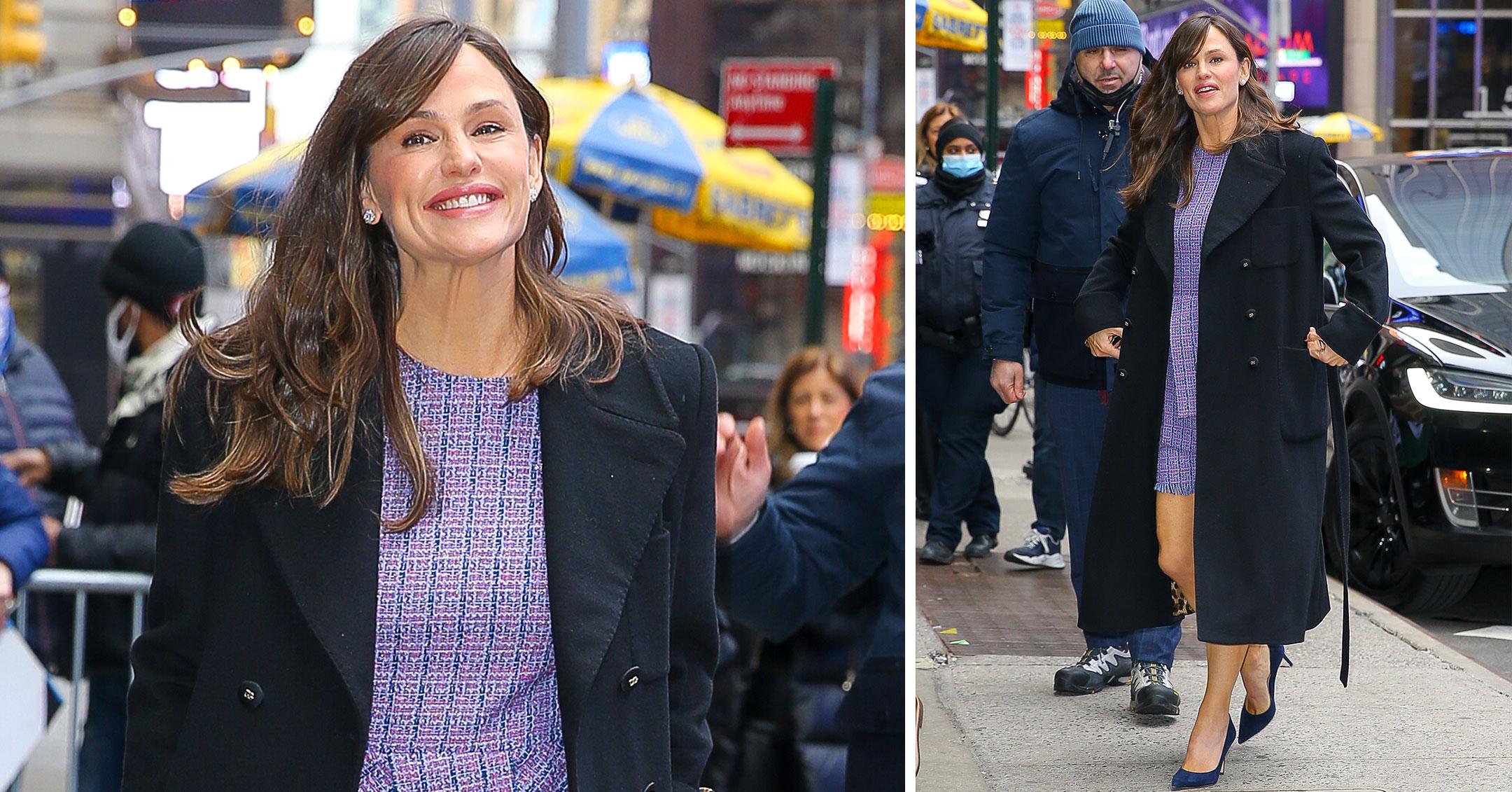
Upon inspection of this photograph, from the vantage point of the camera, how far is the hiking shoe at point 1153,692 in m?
3.21

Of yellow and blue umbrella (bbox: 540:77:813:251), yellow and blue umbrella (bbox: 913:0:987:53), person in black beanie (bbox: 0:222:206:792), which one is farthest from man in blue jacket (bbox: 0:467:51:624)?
yellow and blue umbrella (bbox: 540:77:813:251)

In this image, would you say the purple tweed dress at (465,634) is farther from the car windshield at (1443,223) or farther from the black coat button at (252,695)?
the car windshield at (1443,223)

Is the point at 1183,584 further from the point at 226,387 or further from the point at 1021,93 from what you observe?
the point at 226,387

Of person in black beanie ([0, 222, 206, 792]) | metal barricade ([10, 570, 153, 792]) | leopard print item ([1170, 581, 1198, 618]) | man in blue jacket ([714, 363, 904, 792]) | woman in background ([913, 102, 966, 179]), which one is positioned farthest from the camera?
person in black beanie ([0, 222, 206, 792])

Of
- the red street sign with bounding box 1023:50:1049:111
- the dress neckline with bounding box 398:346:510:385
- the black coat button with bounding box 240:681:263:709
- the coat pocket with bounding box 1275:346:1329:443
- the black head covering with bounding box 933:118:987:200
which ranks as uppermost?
the red street sign with bounding box 1023:50:1049:111

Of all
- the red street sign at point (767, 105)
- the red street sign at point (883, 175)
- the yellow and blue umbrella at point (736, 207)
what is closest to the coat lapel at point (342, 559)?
the yellow and blue umbrella at point (736, 207)

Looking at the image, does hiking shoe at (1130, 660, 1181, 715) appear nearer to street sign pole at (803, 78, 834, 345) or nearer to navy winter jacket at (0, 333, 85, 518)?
street sign pole at (803, 78, 834, 345)

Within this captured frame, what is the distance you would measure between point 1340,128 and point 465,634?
195 cm

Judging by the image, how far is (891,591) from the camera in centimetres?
303

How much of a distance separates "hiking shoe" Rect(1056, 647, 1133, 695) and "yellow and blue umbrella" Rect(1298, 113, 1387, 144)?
3.49ft

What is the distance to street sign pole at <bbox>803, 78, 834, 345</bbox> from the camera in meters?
6.12

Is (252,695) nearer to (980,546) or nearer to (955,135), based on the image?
(980,546)

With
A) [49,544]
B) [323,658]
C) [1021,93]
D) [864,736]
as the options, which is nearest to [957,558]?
[864,736]

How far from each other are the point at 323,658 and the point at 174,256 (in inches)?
105
